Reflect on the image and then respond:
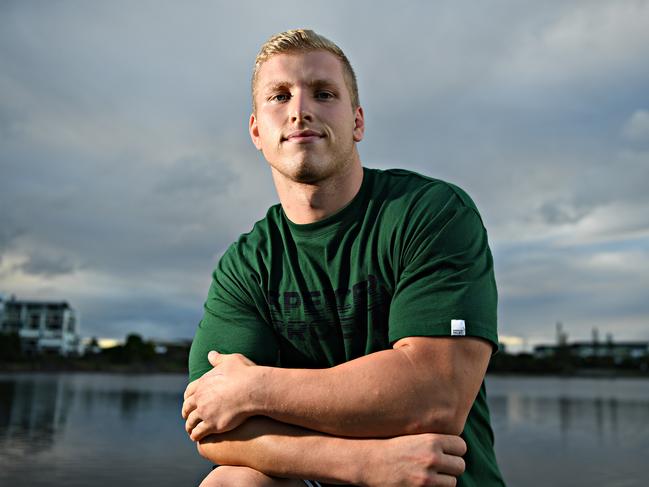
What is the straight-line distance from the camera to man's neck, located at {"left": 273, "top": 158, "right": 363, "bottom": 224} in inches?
111

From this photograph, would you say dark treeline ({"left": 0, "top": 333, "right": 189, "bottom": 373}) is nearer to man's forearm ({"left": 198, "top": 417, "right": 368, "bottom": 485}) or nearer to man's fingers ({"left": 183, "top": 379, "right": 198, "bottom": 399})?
man's fingers ({"left": 183, "top": 379, "right": 198, "bottom": 399})

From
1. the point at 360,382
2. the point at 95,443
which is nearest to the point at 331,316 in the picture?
the point at 360,382

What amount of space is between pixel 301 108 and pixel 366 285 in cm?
79

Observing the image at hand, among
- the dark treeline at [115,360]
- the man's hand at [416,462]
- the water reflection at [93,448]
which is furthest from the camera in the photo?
the dark treeline at [115,360]

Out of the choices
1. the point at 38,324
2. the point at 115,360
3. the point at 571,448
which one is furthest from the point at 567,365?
the point at 571,448

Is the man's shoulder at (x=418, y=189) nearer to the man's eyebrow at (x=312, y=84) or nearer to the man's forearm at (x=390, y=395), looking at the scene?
the man's eyebrow at (x=312, y=84)

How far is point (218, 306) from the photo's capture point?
122 inches

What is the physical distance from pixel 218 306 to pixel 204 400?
499mm

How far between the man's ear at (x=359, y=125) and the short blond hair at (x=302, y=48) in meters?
0.03

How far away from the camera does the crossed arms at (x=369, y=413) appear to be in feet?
7.91

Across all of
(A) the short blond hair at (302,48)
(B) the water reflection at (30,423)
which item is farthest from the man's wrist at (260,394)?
(B) the water reflection at (30,423)

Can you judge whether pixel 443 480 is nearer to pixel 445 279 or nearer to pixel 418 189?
pixel 445 279

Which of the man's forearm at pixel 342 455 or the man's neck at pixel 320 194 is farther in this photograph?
the man's neck at pixel 320 194

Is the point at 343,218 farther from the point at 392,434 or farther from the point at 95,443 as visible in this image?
the point at 95,443
